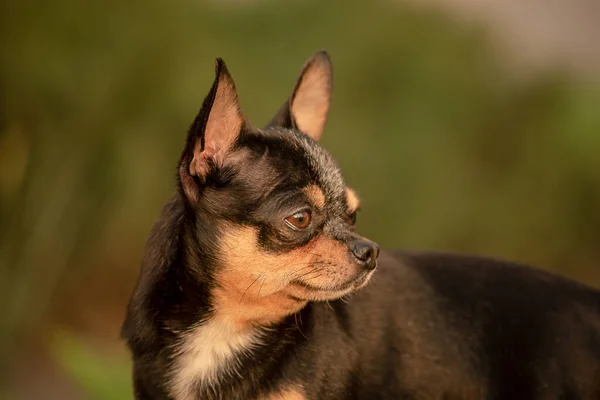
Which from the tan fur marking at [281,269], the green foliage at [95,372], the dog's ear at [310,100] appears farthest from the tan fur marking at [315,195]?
the green foliage at [95,372]

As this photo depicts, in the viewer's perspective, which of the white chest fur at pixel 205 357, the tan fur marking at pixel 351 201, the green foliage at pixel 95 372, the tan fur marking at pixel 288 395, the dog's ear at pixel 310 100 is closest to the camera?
the tan fur marking at pixel 288 395

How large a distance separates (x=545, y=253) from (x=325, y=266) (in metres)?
5.84

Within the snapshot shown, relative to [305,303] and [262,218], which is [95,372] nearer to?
[305,303]

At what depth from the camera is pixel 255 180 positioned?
370 centimetres

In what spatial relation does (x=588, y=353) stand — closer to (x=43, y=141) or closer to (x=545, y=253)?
(x=43, y=141)

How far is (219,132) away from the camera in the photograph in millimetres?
Answer: 3691

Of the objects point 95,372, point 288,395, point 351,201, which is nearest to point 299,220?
point 351,201

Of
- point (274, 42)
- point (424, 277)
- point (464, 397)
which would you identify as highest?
point (424, 277)

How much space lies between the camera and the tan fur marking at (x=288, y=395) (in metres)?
3.68

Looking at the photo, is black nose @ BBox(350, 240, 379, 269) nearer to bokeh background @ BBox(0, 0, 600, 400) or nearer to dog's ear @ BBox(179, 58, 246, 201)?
dog's ear @ BBox(179, 58, 246, 201)

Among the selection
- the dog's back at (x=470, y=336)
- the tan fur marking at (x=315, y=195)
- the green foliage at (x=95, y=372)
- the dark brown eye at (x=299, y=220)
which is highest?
the tan fur marking at (x=315, y=195)

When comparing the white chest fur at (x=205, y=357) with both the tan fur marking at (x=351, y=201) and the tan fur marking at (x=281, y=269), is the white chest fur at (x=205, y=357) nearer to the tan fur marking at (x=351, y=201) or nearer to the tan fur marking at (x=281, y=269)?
the tan fur marking at (x=281, y=269)

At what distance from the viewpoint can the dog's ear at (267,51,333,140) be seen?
4.25 metres

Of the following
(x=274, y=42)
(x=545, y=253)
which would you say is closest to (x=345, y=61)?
(x=274, y=42)
